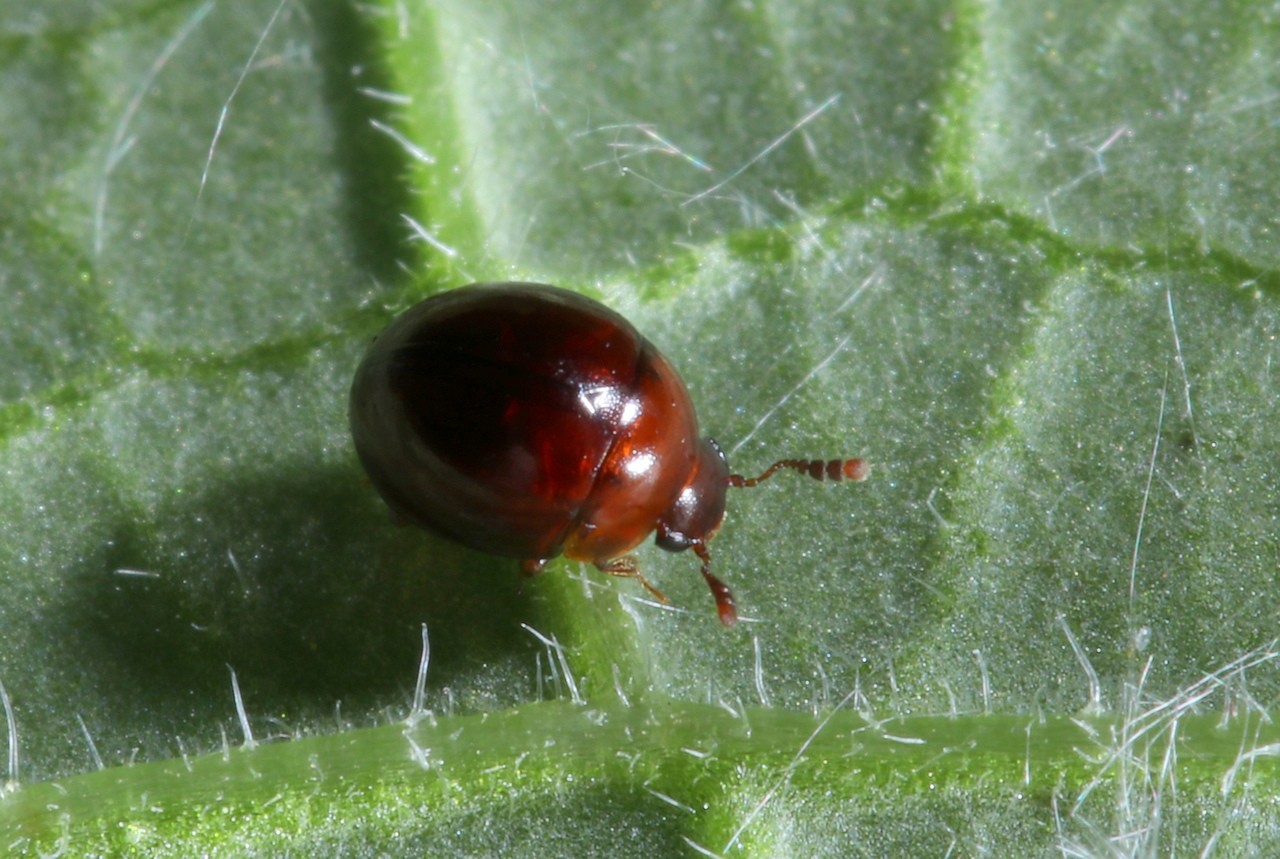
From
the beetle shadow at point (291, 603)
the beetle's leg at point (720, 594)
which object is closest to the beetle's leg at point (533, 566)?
the beetle shadow at point (291, 603)

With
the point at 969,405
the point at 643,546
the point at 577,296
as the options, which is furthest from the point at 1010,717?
the point at 577,296

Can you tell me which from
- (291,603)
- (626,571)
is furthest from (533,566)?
(291,603)

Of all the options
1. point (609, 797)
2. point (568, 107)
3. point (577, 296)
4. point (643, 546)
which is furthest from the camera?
point (568, 107)

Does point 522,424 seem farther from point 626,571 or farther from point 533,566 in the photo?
point 626,571

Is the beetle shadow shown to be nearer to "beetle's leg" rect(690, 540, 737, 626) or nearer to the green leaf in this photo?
the green leaf

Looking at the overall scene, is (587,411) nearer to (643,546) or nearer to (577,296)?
(577,296)
